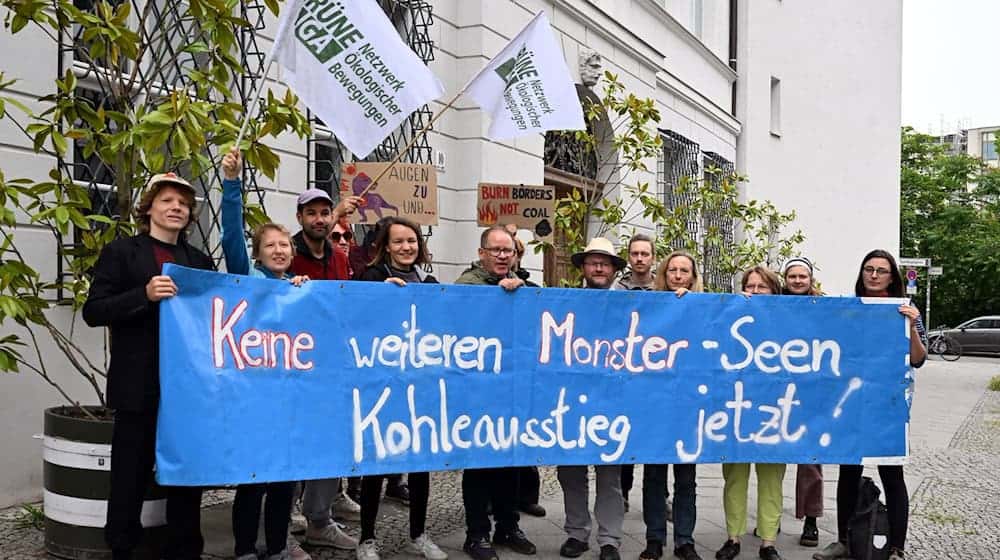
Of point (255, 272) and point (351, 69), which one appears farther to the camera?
point (351, 69)

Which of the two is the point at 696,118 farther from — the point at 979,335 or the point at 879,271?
the point at 979,335

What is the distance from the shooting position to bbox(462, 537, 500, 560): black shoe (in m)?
5.29

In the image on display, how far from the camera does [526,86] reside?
6.29 meters

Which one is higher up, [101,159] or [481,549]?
[101,159]

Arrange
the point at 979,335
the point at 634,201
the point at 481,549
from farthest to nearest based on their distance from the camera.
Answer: the point at 979,335
the point at 634,201
the point at 481,549

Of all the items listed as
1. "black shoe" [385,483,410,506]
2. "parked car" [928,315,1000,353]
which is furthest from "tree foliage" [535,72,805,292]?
"parked car" [928,315,1000,353]

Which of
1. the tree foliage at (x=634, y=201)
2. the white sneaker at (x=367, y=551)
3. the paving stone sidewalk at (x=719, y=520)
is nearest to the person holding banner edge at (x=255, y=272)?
the white sneaker at (x=367, y=551)

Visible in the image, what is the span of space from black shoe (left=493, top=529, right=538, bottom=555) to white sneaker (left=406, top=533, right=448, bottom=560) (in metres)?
0.37

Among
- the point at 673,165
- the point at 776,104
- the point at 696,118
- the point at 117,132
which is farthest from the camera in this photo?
the point at 776,104

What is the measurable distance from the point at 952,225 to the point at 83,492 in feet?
154

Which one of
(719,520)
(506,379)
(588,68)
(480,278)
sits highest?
(588,68)

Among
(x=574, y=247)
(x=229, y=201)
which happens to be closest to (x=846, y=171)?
(x=574, y=247)

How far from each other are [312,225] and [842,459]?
3.14 m

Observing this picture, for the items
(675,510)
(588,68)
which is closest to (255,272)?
(675,510)
